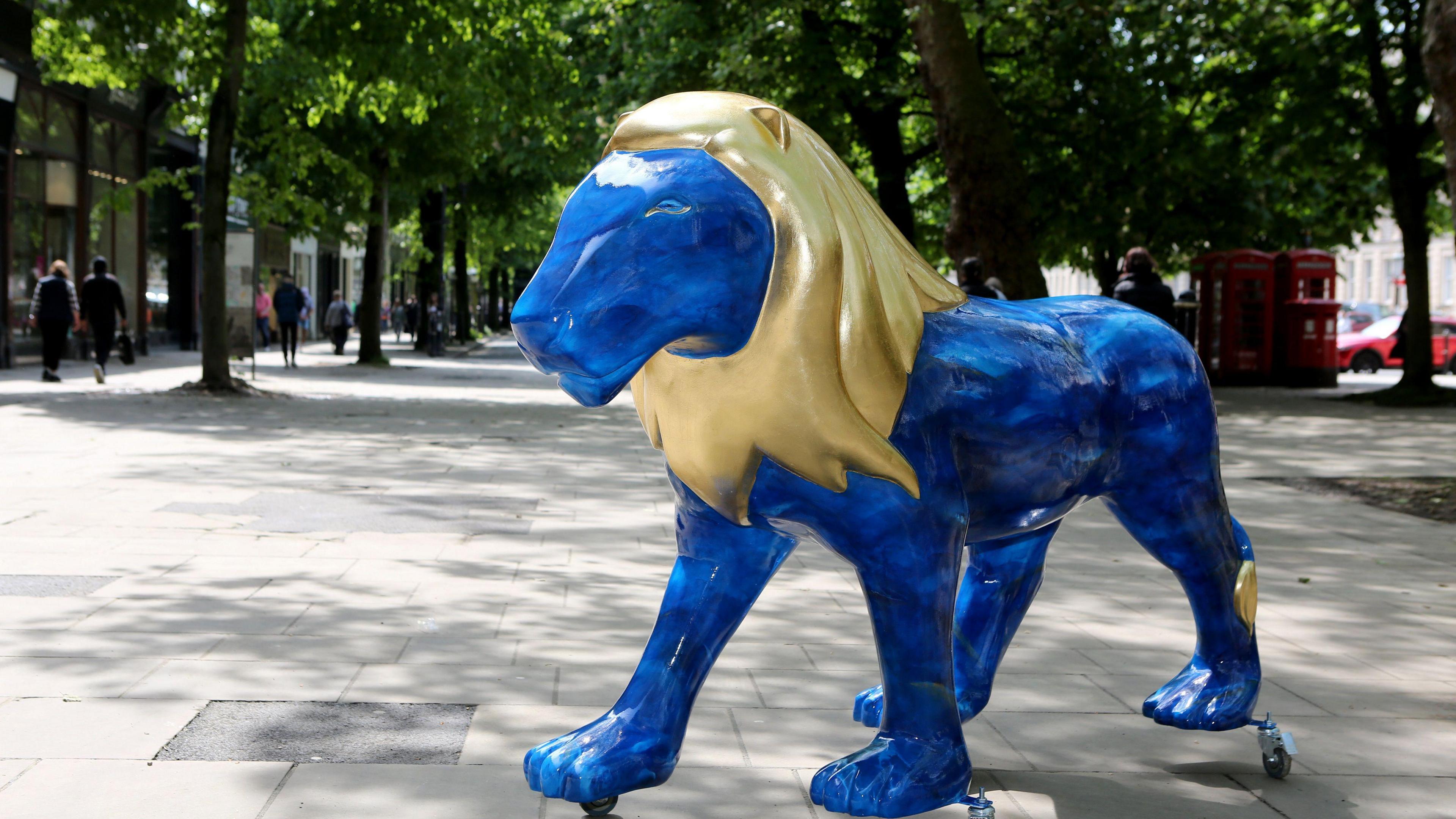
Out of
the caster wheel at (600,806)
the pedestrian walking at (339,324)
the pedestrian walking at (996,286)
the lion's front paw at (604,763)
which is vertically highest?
the pedestrian walking at (996,286)

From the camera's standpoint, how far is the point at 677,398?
2633 mm

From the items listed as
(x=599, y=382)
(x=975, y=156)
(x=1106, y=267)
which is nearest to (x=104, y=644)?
(x=599, y=382)

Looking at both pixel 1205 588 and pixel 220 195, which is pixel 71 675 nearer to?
pixel 1205 588

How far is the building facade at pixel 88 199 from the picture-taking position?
20.0m

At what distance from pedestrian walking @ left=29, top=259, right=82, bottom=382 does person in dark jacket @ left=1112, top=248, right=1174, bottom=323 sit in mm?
13576

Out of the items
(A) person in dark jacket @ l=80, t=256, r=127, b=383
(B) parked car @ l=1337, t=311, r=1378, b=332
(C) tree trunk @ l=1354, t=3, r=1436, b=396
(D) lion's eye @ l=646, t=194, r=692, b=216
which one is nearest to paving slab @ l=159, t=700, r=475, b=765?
(D) lion's eye @ l=646, t=194, r=692, b=216

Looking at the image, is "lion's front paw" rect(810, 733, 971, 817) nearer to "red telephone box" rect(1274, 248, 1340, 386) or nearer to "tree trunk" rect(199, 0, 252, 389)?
"tree trunk" rect(199, 0, 252, 389)

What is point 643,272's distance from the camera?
240 centimetres

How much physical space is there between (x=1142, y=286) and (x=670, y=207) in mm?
10888

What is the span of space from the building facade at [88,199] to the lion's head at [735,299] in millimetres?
15919

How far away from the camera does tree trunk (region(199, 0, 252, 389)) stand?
16.2 m

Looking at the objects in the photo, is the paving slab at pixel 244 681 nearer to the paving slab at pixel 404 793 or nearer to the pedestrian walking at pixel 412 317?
the paving slab at pixel 404 793

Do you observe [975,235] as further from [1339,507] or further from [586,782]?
[586,782]

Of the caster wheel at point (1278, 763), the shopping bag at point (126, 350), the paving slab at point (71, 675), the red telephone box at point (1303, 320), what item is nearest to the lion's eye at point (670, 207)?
the caster wheel at point (1278, 763)
